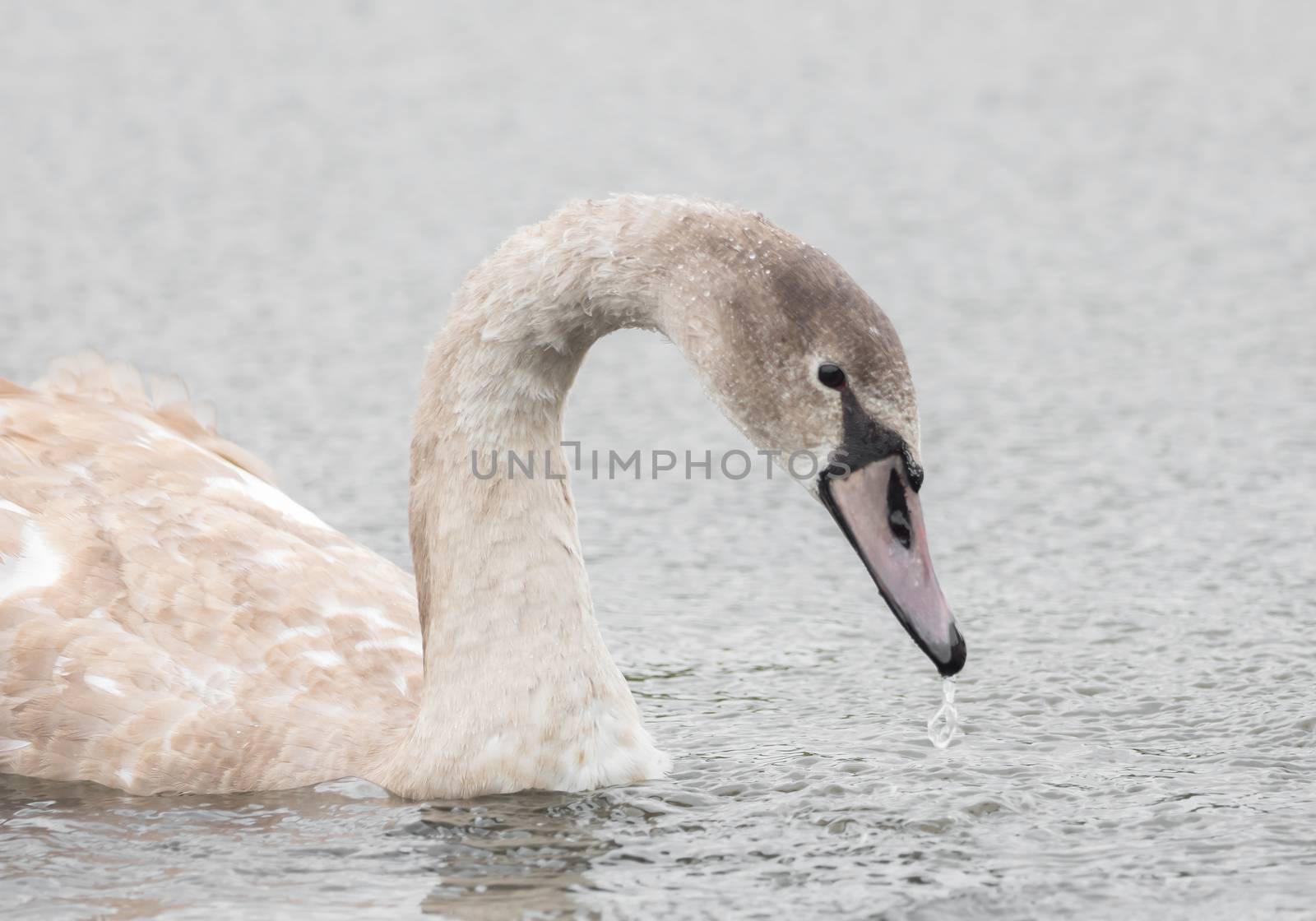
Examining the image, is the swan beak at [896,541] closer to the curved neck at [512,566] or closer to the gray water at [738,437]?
the gray water at [738,437]

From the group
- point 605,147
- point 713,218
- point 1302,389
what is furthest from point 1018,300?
point 713,218

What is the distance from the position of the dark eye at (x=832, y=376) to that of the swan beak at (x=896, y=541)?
18cm

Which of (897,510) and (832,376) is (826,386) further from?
(897,510)

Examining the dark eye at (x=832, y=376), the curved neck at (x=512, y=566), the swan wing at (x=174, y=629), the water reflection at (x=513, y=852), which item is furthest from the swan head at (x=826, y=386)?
the swan wing at (x=174, y=629)

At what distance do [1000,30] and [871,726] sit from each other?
8.19 m

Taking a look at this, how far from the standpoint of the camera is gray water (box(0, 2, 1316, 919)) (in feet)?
14.8

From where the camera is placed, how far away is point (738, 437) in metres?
8.04

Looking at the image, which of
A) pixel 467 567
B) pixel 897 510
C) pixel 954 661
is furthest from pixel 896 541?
pixel 467 567

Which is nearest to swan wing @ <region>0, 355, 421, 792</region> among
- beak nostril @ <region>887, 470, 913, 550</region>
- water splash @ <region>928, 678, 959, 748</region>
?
water splash @ <region>928, 678, 959, 748</region>

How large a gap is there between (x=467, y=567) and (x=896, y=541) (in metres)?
1.12

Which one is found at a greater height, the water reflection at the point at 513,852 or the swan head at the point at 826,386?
the swan head at the point at 826,386

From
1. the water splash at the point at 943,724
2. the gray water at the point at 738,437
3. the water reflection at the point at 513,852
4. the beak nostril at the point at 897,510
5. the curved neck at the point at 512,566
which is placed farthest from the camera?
the water splash at the point at 943,724

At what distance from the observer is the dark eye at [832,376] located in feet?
14.2

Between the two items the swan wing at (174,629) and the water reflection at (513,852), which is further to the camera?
the swan wing at (174,629)
